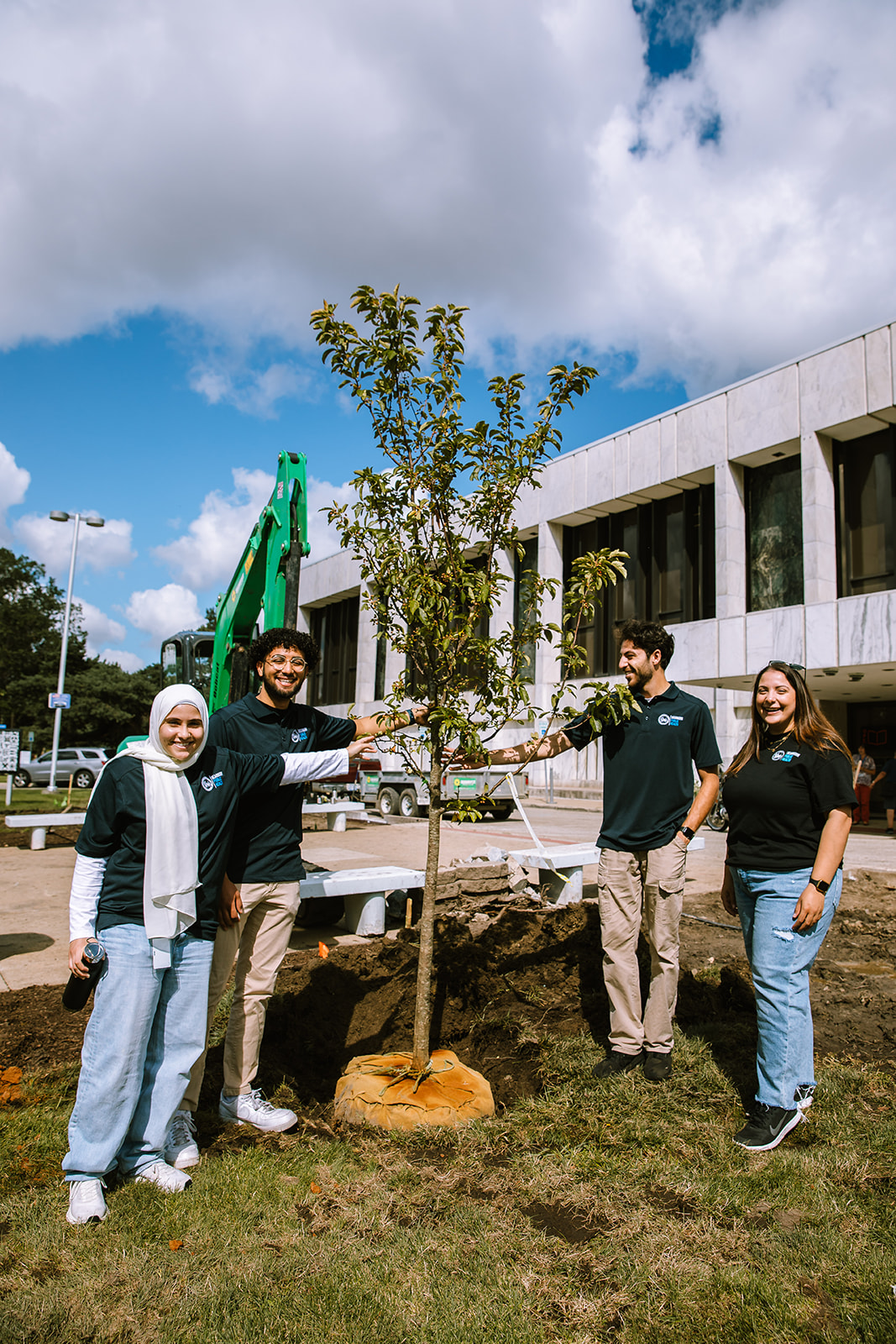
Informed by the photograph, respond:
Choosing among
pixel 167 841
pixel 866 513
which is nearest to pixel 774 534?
pixel 866 513

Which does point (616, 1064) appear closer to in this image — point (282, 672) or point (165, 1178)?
point (165, 1178)

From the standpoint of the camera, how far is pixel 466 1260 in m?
2.35

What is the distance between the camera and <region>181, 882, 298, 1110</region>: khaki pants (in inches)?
127

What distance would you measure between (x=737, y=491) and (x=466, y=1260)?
21.8m

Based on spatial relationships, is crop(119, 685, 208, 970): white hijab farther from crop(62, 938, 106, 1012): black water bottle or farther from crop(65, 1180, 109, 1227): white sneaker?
crop(65, 1180, 109, 1227): white sneaker

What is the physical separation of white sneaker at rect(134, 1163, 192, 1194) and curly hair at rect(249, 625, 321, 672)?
1875 millimetres

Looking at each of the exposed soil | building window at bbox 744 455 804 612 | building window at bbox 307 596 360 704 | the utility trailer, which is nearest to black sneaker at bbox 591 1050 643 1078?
the exposed soil

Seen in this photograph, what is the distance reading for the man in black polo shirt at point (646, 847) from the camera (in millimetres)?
3756

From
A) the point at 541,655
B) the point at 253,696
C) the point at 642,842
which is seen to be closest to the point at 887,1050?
the point at 642,842

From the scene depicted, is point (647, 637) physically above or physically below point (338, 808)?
above

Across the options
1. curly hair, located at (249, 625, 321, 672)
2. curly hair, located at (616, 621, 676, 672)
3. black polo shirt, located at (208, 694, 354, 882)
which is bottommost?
black polo shirt, located at (208, 694, 354, 882)

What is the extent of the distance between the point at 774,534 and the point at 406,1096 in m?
20.5

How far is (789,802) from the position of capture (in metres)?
3.21

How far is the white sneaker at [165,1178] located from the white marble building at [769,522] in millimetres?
17081
